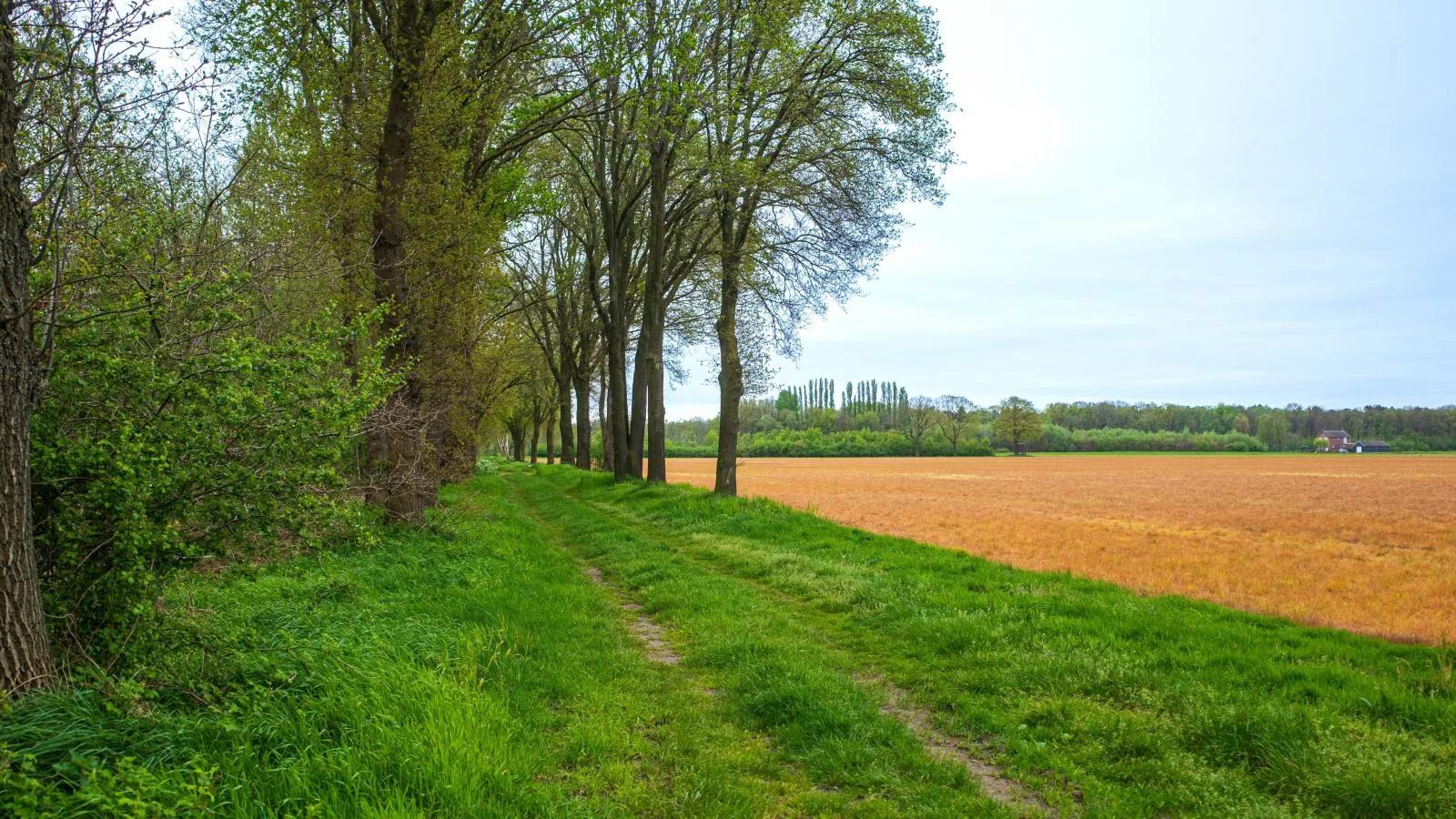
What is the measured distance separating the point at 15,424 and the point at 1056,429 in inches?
5848

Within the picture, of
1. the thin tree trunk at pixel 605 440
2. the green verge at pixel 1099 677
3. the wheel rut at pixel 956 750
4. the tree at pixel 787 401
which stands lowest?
the wheel rut at pixel 956 750

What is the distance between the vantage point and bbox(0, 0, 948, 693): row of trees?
3.97 metres

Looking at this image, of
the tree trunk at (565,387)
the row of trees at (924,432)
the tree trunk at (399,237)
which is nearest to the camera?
the tree trunk at (399,237)

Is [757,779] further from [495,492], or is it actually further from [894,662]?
[495,492]

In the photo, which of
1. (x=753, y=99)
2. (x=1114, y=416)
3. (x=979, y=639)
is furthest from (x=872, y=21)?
A: (x=1114, y=416)

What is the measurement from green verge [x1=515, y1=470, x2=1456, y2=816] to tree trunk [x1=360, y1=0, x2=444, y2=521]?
374cm

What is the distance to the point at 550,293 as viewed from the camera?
113 ft

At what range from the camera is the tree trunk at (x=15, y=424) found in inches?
137

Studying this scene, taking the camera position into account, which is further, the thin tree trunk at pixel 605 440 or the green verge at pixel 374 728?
the thin tree trunk at pixel 605 440

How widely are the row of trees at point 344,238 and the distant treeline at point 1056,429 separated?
76.3 metres

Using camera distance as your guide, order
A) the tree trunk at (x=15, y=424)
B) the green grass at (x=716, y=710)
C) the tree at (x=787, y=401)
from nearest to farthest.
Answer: the tree trunk at (x=15, y=424) → the green grass at (x=716, y=710) → the tree at (x=787, y=401)

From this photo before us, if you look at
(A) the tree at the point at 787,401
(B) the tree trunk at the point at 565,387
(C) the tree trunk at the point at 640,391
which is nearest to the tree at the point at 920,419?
(A) the tree at the point at 787,401

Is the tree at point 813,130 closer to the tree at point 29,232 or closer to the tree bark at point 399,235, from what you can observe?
→ the tree bark at point 399,235

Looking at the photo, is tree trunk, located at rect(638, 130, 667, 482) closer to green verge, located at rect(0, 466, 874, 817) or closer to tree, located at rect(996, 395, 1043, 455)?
green verge, located at rect(0, 466, 874, 817)
